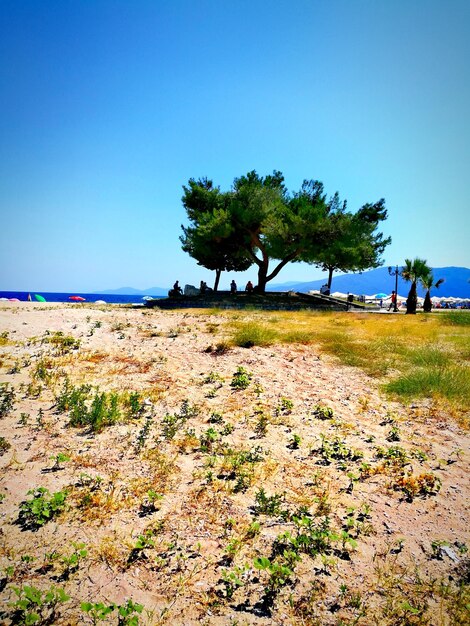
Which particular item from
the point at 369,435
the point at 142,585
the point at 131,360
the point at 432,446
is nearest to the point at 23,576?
the point at 142,585

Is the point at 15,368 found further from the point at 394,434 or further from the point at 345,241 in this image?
the point at 345,241

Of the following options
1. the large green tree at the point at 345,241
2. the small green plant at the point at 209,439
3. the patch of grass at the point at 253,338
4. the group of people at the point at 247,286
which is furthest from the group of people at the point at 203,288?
the small green plant at the point at 209,439

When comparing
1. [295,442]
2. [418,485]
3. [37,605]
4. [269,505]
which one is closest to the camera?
[37,605]

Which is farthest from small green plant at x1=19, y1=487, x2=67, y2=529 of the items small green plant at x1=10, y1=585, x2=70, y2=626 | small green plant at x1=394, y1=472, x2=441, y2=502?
small green plant at x1=394, y1=472, x2=441, y2=502

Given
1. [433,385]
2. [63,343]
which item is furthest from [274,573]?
[63,343]

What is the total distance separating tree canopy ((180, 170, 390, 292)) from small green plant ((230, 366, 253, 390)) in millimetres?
24772

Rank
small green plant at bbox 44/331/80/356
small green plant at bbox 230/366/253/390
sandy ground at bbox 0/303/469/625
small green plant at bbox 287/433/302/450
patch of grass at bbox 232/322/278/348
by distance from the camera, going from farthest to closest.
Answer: patch of grass at bbox 232/322/278/348 < small green plant at bbox 44/331/80/356 < small green plant at bbox 230/366/253/390 < small green plant at bbox 287/433/302/450 < sandy ground at bbox 0/303/469/625

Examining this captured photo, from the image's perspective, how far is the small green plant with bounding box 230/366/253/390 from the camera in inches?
336

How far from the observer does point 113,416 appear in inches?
248

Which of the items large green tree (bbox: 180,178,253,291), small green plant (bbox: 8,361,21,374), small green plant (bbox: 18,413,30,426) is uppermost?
large green tree (bbox: 180,178,253,291)

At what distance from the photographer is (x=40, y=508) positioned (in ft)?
12.5

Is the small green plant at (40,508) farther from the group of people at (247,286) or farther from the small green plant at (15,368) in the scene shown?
the group of people at (247,286)

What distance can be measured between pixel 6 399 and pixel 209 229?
2782 centimetres

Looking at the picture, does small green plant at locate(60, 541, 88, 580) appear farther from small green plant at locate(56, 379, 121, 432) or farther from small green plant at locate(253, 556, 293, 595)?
small green plant at locate(56, 379, 121, 432)
